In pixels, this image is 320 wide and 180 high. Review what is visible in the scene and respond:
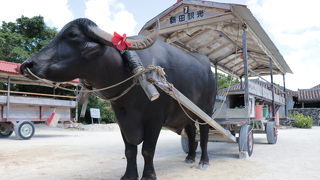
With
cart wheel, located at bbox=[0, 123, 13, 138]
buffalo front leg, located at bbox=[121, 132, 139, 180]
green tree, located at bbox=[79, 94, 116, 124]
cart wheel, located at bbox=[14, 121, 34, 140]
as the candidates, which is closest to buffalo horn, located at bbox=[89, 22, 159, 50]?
buffalo front leg, located at bbox=[121, 132, 139, 180]

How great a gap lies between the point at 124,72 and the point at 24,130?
8.42 m

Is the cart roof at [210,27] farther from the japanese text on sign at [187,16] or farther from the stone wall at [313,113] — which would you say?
the stone wall at [313,113]

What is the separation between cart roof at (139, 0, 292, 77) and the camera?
17.4 ft

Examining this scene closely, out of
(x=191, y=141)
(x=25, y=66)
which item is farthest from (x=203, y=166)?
(x=25, y=66)

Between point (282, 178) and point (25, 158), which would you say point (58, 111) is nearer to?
point (25, 158)

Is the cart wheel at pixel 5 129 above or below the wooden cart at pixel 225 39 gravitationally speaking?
below

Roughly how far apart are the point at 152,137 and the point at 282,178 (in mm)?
1785

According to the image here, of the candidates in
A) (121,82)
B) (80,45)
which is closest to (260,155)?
(121,82)

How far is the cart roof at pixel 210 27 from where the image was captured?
5.29 meters

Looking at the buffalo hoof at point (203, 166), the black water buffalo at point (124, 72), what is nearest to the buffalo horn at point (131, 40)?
the black water buffalo at point (124, 72)

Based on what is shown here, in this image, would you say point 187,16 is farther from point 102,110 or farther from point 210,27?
point 102,110

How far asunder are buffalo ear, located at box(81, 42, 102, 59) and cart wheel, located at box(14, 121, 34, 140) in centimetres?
842

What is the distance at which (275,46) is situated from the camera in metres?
7.07

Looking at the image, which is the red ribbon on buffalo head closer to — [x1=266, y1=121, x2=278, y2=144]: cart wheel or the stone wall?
[x1=266, y1=121, x2=278, y2=144]: cart wheel
